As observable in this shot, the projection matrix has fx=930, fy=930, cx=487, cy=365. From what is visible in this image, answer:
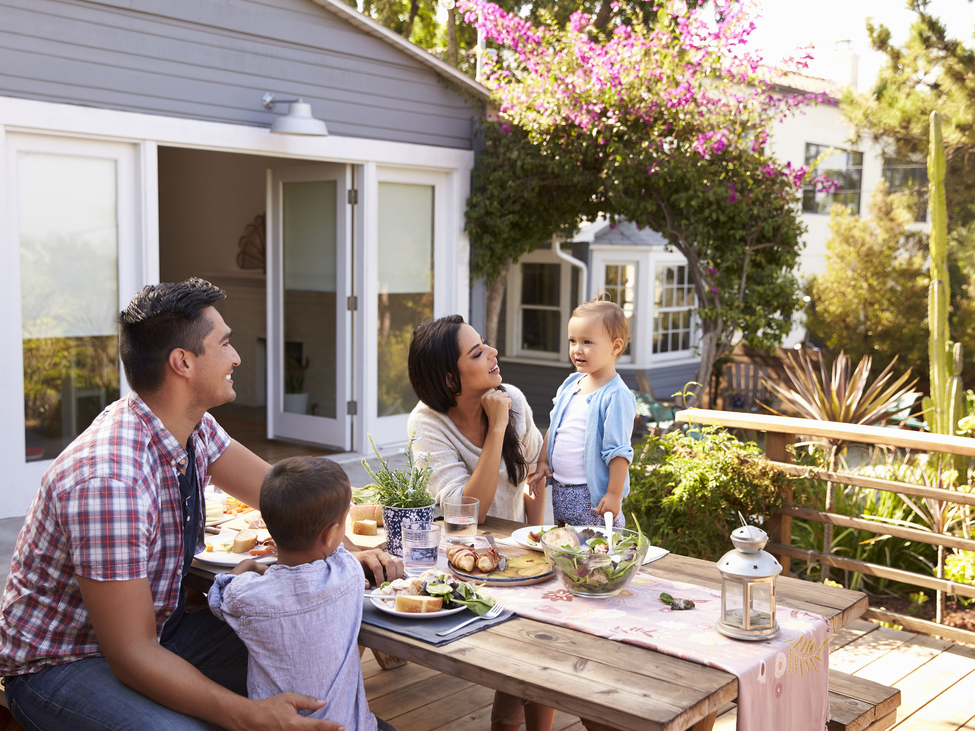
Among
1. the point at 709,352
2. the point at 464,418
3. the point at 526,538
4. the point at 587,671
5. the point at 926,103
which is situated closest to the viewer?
the point at 587,671

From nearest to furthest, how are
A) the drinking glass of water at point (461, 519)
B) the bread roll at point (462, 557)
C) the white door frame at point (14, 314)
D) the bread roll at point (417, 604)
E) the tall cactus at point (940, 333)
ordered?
the bread roll at point (417, 604) → the bread roll at point (462, 557) → the drinking glass of water at point (461, 519) → the white door frame at point (14, 314) → the tall cactus at point (940, 333)

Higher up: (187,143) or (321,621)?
(187,143)

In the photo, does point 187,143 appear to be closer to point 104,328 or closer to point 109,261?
point 109,261

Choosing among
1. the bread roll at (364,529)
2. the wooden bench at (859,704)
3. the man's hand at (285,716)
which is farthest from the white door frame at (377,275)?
the man's hand at (285,716)

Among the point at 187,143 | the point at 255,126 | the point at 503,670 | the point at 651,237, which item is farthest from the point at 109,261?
the point at 651,237

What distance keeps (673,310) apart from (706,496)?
8.64 m

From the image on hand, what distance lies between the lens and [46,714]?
192cm

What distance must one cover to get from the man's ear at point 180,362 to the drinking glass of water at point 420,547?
2.07 feet

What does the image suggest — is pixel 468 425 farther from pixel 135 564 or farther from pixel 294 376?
pixel 294 376

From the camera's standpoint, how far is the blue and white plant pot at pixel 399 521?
2.29 meters

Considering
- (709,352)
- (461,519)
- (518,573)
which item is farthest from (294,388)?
(518,573)

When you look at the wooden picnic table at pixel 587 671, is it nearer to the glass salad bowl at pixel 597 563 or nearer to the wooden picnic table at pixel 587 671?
the wooden picnic table at pixel 587 671

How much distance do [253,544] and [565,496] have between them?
1151 mm

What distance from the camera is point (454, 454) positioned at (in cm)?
286
